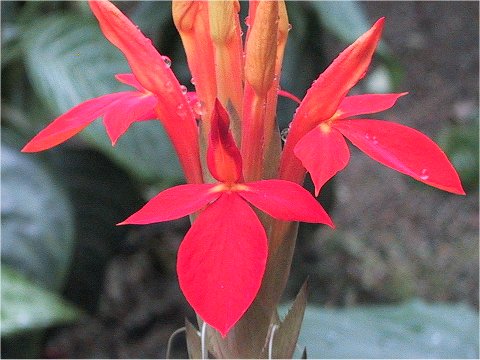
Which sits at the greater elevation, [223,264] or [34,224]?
[223,264]

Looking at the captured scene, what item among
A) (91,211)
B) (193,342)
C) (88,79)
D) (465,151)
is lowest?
(465,151)

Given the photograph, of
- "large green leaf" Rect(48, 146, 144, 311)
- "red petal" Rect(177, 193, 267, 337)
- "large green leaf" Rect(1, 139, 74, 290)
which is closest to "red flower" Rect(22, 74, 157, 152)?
"red petal" Rect(177, 193, 267, 337)

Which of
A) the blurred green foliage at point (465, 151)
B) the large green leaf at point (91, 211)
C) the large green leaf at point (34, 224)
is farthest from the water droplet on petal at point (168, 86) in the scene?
the blurred green foliage at point (465, 151)

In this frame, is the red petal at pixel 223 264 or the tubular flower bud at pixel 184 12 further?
the tubular flower bud at pixel 184 12

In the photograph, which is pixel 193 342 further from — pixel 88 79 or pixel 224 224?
pixel 88 79

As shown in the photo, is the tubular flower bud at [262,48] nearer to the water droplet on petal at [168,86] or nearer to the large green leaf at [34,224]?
the water droplet on petal at [168,86]

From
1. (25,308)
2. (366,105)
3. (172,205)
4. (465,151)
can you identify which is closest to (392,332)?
(25,308)

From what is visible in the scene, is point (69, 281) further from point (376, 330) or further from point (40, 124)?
point (376, 330)
